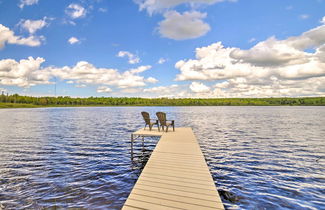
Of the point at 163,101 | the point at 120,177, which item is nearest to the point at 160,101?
the point at 163,101

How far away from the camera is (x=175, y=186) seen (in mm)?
4270

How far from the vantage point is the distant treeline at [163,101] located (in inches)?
5723

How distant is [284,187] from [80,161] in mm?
9266

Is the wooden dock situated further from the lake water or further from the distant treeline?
the distant treeline

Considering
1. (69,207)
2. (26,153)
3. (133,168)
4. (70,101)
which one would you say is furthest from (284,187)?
(70,101)

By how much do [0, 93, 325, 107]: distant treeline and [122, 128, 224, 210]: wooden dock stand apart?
165 m

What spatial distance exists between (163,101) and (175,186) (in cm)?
17269

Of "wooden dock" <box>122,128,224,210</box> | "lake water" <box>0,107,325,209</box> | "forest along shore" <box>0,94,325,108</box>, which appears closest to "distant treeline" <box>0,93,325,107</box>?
"forest along shore" <box>0,94,325,108</box>

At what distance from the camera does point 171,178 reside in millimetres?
4746

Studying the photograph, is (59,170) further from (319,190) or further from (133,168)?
(319,190)

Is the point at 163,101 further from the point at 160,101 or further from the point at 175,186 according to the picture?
the point at 175,186

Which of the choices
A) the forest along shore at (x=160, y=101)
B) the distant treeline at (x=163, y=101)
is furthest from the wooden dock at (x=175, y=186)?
the distant treeline at (x=163, y=101)

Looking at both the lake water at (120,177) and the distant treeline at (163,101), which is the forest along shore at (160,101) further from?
the lake water at (120,177)

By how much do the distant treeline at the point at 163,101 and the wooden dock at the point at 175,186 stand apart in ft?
541
